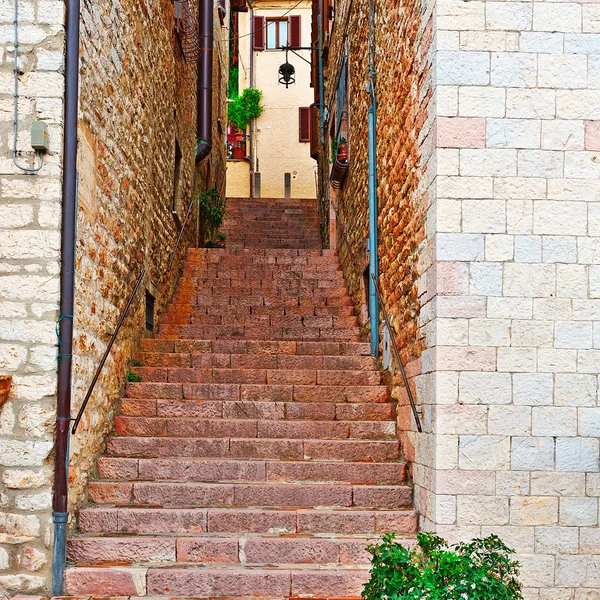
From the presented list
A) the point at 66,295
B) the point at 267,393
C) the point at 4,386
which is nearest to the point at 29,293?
the point at 66,295

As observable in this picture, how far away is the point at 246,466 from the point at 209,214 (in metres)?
7.20

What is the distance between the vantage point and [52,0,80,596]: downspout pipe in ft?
15.5

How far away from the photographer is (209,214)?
40.8ft

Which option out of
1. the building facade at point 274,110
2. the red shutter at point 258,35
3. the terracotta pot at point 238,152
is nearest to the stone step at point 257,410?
the building facade at point 274,110

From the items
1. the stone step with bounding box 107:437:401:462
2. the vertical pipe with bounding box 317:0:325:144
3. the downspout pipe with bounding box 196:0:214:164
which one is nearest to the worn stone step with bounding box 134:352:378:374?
the stone step with bounding box 107:437:401:462

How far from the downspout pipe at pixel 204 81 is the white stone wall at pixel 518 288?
714 cm

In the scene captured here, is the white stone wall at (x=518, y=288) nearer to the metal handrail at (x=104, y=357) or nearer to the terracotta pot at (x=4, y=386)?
the metal handrail at (x=104, y=357)

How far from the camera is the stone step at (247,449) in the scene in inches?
236

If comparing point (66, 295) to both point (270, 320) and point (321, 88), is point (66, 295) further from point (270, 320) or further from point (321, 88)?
point (321, 88)

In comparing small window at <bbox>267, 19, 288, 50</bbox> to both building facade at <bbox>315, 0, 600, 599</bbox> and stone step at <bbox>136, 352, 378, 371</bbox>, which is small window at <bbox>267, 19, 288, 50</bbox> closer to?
stone step at <bbox>136, 352, 378, 371</bbox>

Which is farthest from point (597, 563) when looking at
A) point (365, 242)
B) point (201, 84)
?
point (201, 84)

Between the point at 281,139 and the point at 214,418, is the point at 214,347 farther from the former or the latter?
the point at 281,139

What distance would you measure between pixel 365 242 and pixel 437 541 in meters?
4.46

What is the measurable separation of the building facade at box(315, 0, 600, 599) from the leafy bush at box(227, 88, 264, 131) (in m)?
16.6
